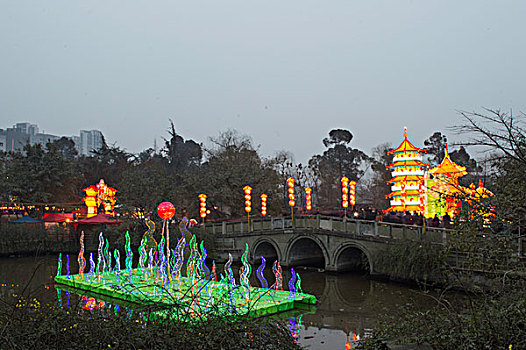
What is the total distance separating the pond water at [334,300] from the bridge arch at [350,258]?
2.33ft

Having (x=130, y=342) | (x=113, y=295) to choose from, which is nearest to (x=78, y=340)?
(x=130, y=342)

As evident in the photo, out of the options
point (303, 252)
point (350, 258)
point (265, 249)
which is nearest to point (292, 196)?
point (303, 252)

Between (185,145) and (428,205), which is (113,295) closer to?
(428,205)

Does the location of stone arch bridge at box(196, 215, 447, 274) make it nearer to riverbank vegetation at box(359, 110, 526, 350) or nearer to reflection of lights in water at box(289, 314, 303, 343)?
reflection of lights in water at box(289, 314, 303, 343)

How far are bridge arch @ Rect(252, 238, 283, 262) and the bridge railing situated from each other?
1.91 ft

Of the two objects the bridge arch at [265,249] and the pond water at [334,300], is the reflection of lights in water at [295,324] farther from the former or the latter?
the bridge arch at [265,249]

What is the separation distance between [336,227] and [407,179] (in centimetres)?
540

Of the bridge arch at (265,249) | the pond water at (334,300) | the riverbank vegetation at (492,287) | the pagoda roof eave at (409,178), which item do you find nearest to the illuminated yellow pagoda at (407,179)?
the pagoda roof eave at (409,178)

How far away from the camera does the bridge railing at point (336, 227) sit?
18047 millimetres

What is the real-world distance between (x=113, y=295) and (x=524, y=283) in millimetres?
12953

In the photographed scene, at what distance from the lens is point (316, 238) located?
895 inches

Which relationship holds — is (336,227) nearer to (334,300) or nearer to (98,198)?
(334,300)

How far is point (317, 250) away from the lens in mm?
26469

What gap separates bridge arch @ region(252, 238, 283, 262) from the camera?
2467cm
